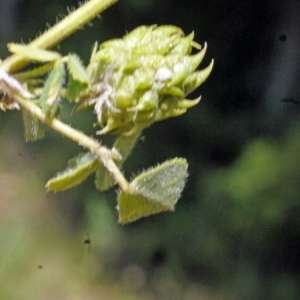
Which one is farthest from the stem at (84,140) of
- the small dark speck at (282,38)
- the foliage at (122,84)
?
the small dark speck at (282,38)

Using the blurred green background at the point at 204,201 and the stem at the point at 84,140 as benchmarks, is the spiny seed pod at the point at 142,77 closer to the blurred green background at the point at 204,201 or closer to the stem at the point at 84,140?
the stem at the point at 84,140

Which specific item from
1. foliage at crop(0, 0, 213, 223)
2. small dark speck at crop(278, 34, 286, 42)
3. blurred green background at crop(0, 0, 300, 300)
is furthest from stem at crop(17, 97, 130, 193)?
small dark speck at crop(278, 34, 286, 42)

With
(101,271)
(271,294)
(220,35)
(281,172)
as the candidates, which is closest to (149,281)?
(101,271)

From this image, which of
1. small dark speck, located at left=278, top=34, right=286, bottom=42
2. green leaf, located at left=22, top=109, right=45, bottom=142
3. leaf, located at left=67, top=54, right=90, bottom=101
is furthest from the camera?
small dark speck, located at left=278, top=34, right=286, bottom=42

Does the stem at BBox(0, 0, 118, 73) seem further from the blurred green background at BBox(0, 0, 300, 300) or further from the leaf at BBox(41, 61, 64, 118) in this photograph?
the blurred green background at BBox(0, 0, 300, 300)

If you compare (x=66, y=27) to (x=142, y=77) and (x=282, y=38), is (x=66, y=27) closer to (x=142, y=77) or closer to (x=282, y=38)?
(x=142, y=77)

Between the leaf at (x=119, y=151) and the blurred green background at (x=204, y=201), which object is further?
the blurred green background at (x=204, y=201)
